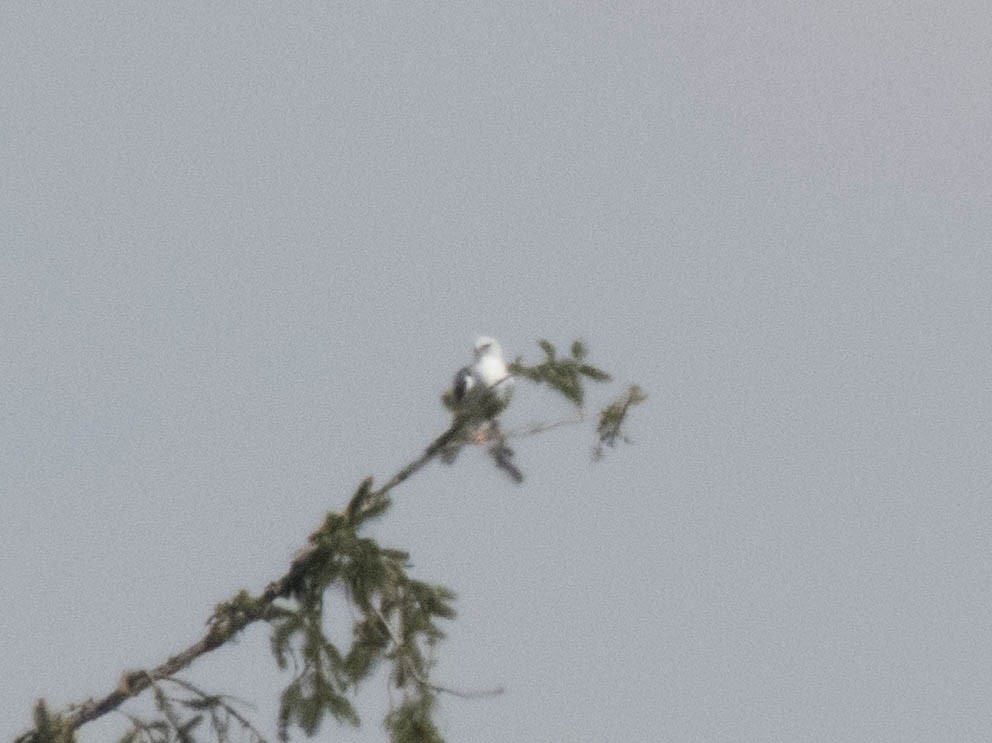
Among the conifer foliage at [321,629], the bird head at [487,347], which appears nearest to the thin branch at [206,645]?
the conifer foliage at [321,629]

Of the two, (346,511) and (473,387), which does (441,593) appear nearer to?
(346,511)

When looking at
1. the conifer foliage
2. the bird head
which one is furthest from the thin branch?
the bird head

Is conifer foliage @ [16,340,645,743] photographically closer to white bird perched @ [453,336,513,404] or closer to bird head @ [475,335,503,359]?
white bird perched @ [453,336,513,404]

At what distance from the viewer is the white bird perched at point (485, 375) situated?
11680 mm

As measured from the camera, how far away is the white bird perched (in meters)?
11.7

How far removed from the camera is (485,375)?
15.0 metres

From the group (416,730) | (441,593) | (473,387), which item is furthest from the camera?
(473,387)

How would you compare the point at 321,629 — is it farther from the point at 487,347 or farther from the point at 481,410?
the point at 487,347

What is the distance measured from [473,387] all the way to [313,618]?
222 centimetres

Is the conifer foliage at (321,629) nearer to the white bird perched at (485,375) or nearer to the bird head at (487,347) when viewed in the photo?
the white bird perched at (485,375)

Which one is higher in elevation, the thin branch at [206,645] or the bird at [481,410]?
the bird at [481,410]

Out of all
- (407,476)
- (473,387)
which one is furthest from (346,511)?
(473,387)

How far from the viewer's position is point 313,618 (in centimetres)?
1016

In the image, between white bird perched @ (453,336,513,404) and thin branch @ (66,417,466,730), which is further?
white bird perched @ (453,336,513,404)
